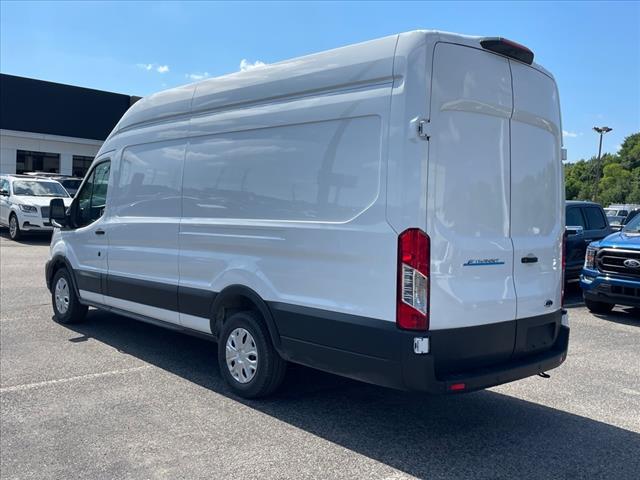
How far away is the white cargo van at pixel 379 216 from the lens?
414cm

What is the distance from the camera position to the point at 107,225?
23.8 ft

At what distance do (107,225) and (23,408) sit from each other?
8.79 feet

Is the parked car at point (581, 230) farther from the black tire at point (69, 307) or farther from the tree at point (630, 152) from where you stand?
the tree at point (630, 152)

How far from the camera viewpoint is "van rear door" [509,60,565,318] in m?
4.72

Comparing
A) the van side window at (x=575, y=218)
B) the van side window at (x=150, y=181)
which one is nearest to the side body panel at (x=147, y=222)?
the van side window at (x=150, y=181)

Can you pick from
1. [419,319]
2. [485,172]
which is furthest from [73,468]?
[485,172]

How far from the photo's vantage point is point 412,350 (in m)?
4.05

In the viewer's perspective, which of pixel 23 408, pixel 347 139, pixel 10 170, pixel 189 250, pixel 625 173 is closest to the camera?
pixel 347 139

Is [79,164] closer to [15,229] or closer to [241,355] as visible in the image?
[15,229]

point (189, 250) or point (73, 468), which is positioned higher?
point (189, 250)

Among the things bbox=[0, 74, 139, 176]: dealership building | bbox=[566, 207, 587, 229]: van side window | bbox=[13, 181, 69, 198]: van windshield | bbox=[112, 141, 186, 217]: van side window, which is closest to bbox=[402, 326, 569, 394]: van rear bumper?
bbox=[112, 141, 186, 217]: van side window

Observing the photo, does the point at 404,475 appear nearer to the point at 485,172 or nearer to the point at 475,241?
the point at 475,241

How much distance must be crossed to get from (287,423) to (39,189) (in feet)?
56.2

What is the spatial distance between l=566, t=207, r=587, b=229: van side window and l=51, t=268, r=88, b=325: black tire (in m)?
8.88
